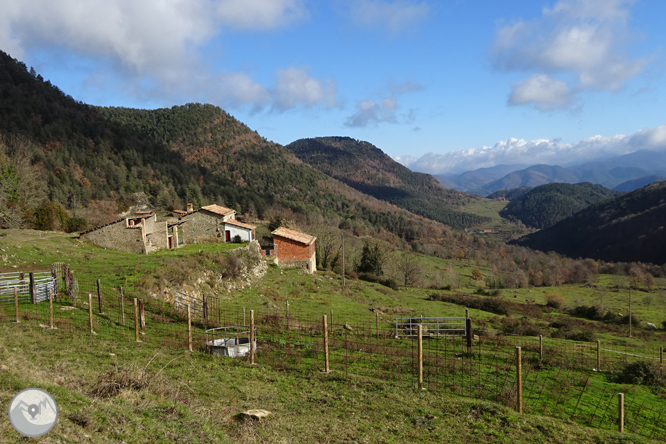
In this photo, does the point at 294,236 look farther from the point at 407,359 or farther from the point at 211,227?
the point at 407,359

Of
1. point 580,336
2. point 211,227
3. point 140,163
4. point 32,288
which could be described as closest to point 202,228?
point 211,227

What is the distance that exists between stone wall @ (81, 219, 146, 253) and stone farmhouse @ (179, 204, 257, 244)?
35.7ft

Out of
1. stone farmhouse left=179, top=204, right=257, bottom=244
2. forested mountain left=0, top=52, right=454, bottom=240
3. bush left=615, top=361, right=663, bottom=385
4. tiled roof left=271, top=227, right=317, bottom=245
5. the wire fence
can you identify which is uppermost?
forested mountain left=0, top=52, right=454, bottom=240

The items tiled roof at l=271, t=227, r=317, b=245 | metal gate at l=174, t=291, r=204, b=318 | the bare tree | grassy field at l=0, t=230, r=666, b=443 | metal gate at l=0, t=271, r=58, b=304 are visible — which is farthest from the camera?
the bare tree

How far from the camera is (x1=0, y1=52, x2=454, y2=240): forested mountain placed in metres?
72.6

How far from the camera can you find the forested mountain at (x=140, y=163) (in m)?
72.6

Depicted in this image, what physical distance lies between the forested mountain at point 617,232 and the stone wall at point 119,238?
473 ft

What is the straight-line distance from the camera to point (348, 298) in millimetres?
36219

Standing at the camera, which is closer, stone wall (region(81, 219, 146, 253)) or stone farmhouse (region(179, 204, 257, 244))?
stone wall (region(81, 219, 146, 253))

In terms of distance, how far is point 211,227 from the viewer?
4541 cm

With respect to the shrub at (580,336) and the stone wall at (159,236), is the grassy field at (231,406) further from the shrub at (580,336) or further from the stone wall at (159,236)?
the stone wall at (159,236)

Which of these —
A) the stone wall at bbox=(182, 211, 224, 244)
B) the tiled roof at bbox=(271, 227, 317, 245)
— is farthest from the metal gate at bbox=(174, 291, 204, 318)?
the stone wall at bbox=(182, 211, 224, 244)

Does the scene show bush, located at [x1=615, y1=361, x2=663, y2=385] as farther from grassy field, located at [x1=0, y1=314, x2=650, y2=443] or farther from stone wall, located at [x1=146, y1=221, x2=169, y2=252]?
stone wall, located at [x1=146, y1=221, x2=169, y2=252]

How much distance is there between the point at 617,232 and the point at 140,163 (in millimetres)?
169631
